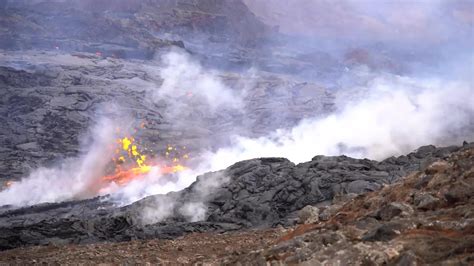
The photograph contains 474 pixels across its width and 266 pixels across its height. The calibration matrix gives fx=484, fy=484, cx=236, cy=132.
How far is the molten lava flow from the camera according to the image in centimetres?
5150

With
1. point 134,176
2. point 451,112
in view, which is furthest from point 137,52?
point 451,112

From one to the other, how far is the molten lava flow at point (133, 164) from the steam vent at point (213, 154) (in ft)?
0.92

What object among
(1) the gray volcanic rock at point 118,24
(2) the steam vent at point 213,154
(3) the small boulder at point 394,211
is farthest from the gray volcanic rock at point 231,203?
(1) the gray volcanic rock at point 118,24

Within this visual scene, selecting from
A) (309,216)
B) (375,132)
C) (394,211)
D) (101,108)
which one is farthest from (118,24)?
(394,211)

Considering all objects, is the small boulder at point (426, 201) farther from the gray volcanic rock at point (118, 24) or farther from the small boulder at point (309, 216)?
the gray volcanic rock at point (118, 24)

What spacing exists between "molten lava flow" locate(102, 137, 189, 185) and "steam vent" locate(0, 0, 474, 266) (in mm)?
280

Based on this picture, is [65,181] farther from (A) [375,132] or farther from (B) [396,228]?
(B) [396,228]

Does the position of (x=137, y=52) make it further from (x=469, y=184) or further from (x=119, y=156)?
(x=469, y=184)

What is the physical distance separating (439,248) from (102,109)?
6428 cm

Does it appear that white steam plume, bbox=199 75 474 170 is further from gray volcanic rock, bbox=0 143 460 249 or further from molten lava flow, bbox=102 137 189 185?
gray volcanic rock, bbox=0 143 460 249

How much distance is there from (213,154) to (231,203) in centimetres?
2666

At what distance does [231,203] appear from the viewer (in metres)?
31.2

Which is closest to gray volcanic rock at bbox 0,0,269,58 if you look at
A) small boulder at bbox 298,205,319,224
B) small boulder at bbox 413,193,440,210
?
small boulder at bbox 298,205,319,224

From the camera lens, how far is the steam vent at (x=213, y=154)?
1287cm
